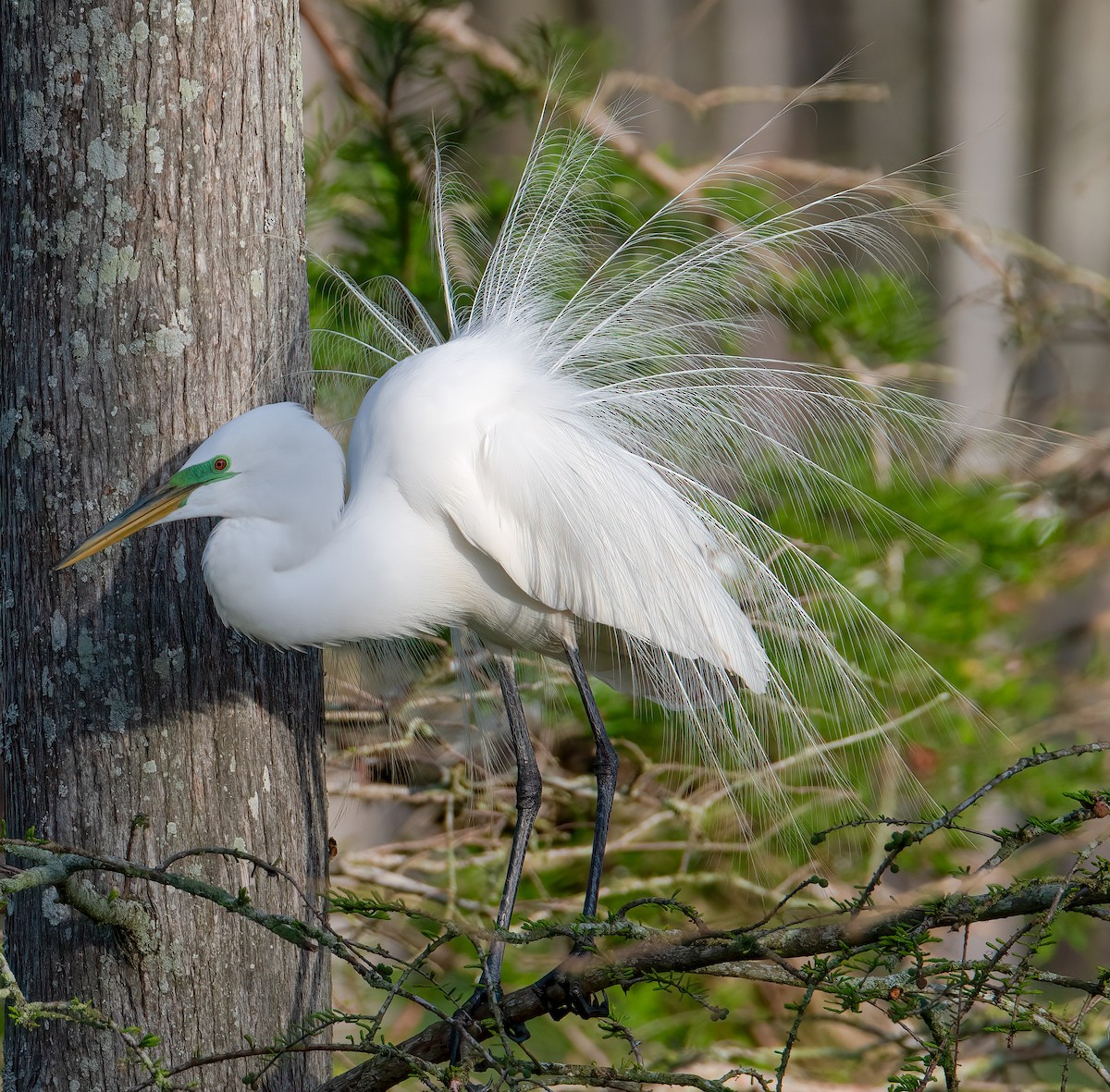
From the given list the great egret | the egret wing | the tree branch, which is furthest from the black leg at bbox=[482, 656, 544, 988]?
the tree branch

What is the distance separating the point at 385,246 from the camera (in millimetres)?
2734

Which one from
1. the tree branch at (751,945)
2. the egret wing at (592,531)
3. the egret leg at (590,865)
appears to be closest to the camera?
the tree branch at (751,945)

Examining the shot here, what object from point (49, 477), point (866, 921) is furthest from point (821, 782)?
point (49, 477)

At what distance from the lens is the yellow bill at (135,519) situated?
1342 mm

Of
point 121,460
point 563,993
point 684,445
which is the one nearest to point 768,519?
point 684,445

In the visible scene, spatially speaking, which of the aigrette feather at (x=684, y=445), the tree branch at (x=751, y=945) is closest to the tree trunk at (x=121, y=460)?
the tree branch at (x=751, y=945)

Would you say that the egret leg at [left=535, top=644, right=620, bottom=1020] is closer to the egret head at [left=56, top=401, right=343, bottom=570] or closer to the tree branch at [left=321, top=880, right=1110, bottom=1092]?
the tree branch at [left=321, top=880, right=1110, bottom=1092]

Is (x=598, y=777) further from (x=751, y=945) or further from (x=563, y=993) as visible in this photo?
(x=751, y=945)

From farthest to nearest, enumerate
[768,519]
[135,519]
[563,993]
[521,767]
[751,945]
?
1. [768,519]
2. [521,767]
3. [563,993]
4. [135,519]
5. [751,945]

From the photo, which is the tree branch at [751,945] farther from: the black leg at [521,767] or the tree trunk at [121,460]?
the black leg at [521,767]

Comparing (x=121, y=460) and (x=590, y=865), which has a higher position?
(x=121, y=460)

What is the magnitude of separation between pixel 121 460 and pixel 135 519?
4.2 inches

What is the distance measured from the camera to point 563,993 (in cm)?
146

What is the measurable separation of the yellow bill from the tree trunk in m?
0.06
